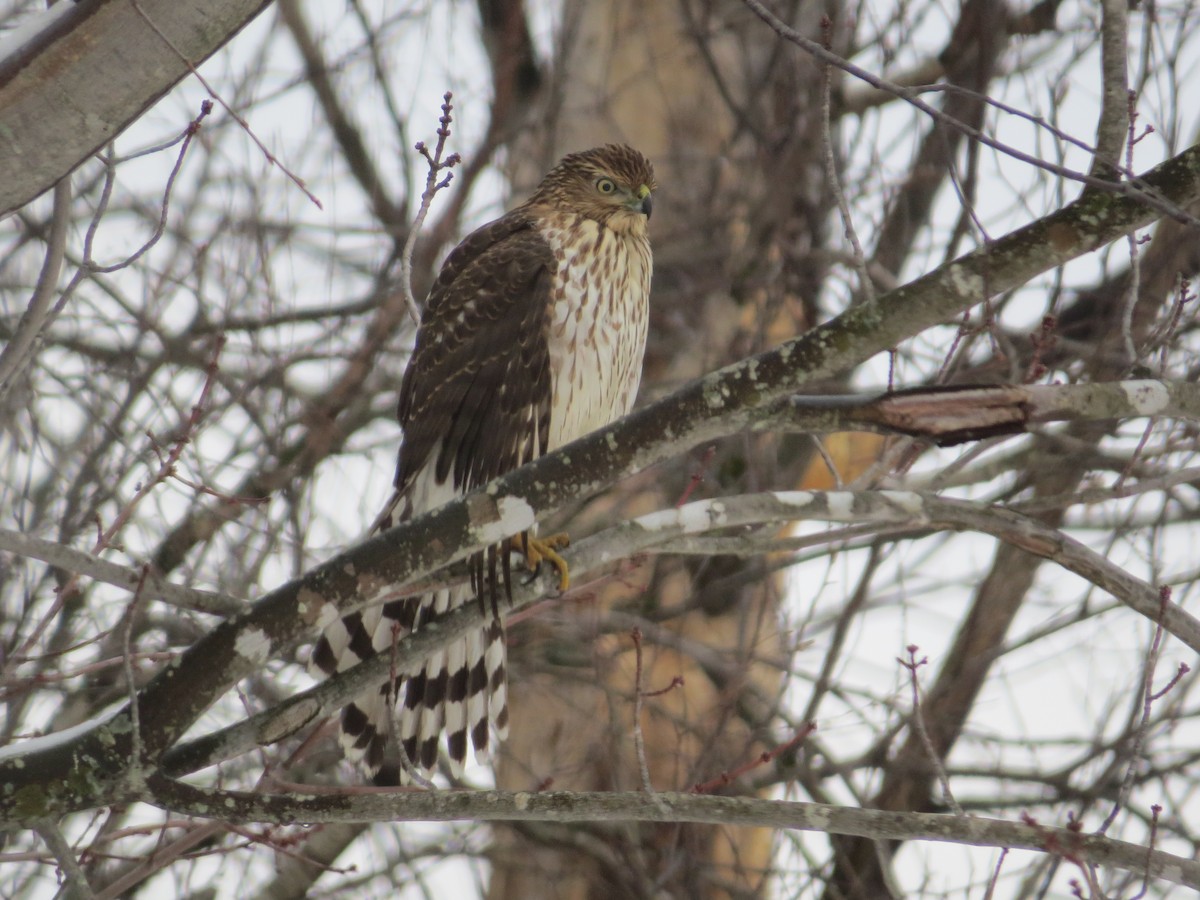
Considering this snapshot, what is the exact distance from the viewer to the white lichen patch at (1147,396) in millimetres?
2918

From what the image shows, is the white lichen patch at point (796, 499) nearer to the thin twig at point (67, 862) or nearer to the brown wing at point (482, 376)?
the brown wing at point (482, 376)

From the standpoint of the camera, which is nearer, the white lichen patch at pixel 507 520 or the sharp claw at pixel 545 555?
the white lichen patch at pixel 507 520

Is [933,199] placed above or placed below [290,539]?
above

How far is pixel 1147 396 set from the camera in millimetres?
2934

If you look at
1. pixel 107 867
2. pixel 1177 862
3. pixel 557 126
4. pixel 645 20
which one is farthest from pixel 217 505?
pixel 1177 862

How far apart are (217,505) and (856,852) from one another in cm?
297

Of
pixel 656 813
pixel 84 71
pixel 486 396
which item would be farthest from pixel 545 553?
pixel 84 71

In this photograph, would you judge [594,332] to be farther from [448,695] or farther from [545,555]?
[448,695]

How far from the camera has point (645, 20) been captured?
7.31 metres

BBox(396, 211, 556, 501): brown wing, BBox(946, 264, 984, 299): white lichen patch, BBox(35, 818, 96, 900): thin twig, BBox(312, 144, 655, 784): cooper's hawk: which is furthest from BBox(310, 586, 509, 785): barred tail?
BBox(946, 264, 984, 299): white lichen patch

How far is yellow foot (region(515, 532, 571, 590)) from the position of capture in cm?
369

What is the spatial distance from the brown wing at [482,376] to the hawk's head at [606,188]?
50 cm

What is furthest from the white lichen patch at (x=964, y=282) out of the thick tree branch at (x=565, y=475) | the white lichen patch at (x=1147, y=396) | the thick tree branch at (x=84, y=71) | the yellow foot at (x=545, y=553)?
the thick tree branch at (x=84, y=71)

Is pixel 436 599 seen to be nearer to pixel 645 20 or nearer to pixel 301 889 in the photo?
pixel 301 889
